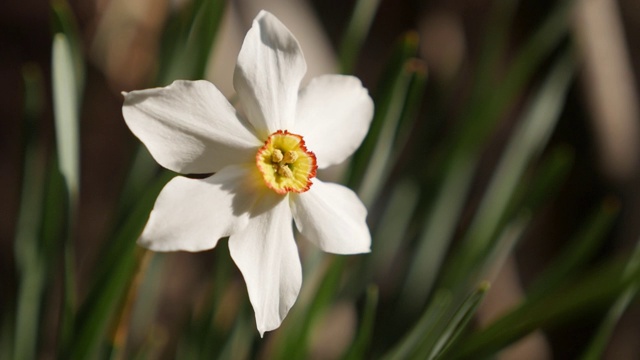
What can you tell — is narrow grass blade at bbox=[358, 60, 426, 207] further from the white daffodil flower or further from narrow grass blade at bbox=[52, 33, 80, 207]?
narrow grass blade at bbox=[52, 33, 80, 207]

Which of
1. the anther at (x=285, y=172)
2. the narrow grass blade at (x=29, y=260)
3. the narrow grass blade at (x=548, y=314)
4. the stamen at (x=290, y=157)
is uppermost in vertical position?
the stamen at (x=290, y=157)

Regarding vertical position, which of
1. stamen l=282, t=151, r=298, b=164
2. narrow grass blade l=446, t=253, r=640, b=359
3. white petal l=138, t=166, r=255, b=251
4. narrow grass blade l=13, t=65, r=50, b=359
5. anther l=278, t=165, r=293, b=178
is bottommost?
narrow grass blade l=13, t=65, r=50, b=359

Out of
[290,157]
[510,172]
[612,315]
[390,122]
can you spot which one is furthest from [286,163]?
[510,172]

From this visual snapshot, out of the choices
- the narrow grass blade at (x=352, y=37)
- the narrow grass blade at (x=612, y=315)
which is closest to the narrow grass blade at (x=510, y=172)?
the narrow grass blade at (x=612, y=315)

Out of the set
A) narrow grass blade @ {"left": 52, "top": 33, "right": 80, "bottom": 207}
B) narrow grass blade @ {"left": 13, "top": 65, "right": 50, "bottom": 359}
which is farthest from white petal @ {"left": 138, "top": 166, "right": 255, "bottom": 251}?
narrow grass blade @ {"left": 13, "top": 65, "right": 50, "bottom": 359}

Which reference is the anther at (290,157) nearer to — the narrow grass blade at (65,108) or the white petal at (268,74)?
the white petal at (268,74)

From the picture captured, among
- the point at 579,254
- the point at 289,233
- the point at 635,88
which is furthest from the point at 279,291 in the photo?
the point at 635,88
